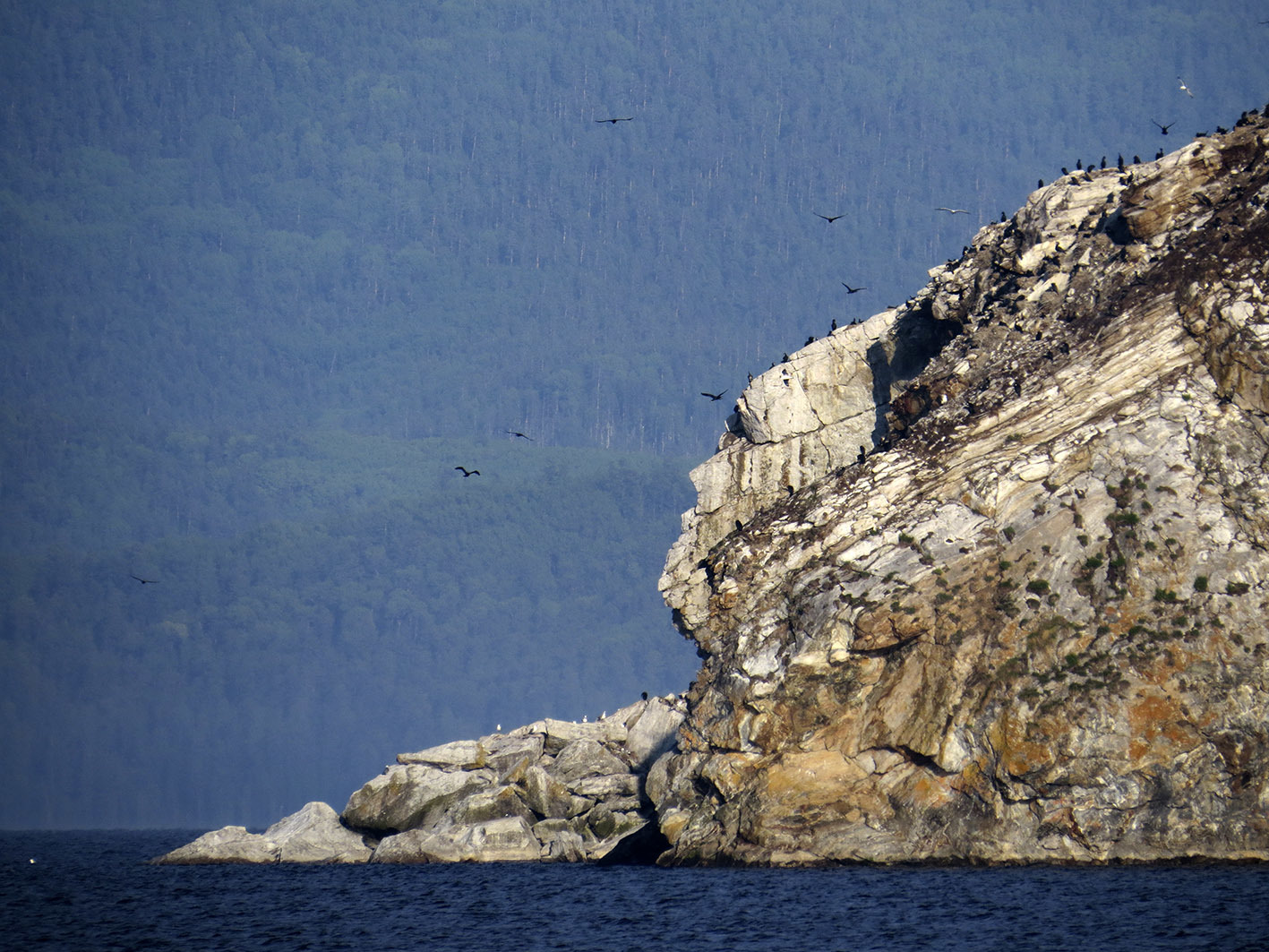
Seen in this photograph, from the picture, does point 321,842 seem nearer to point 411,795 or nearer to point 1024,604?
point 411,795

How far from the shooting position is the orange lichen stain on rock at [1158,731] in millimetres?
66750

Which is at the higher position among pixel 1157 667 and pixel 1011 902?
pixel 1157 667

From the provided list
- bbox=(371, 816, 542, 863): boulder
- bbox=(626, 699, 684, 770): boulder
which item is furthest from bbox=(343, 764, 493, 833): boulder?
bbox=(626, 699, 684, 770): boulder

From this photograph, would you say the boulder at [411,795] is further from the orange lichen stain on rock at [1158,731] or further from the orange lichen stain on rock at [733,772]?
the orange lichen stain on rock at [1158,731]

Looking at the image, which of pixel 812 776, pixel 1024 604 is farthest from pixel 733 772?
pixel 1024 604

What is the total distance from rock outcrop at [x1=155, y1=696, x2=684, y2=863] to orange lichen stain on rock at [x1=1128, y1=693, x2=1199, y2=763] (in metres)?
24.7

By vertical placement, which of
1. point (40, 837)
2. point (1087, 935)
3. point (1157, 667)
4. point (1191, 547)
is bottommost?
point (1087, 935)

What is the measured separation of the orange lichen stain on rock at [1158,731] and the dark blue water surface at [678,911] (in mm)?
4641

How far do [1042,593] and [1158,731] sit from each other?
802 cm

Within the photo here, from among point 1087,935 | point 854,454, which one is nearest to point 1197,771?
point 1087,935

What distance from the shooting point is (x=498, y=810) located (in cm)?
8969

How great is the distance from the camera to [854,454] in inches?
3649

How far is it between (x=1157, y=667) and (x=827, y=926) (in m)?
20.6

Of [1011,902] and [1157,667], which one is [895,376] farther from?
[1011,902]
